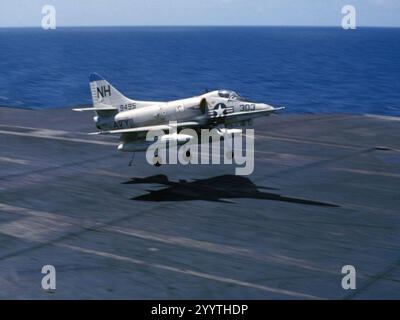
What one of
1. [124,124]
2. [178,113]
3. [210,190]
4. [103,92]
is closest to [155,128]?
[178,113]

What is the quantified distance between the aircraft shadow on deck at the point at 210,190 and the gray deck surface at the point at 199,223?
0.37 feet

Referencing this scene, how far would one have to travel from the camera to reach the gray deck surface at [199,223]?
19953 millimetres

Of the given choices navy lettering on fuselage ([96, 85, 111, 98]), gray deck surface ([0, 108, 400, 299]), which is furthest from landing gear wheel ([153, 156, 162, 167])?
navy lettering on fuselage ([96, 85, 111, 98])

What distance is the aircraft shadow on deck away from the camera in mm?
30969

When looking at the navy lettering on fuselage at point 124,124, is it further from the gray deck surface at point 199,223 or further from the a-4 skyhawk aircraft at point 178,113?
the gray deck surface at point 199,223

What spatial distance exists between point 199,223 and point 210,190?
20.3 feet

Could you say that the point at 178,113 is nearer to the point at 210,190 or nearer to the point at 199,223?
the point at 210,190

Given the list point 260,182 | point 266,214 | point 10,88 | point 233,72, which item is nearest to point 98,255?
point 266,214

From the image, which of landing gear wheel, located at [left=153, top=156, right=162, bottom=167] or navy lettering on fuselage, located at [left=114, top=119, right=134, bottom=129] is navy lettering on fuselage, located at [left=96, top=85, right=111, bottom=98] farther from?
landing gear wheel, located at [left=153, top=156, right=162, bottom=167]

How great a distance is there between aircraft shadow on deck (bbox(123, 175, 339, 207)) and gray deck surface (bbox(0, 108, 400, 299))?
0.37 feet

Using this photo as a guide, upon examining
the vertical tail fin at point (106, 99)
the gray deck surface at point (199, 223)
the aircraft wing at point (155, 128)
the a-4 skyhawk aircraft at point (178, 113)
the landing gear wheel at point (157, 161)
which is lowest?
the gray deck surface at point (199, 223)

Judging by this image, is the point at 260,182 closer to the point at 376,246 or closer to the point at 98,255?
the point at 376,246

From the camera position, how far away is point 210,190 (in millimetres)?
32812

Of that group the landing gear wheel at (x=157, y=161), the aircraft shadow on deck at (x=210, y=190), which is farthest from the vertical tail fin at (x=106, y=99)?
the aircraft shadow on deck at (x=210, y=190)
